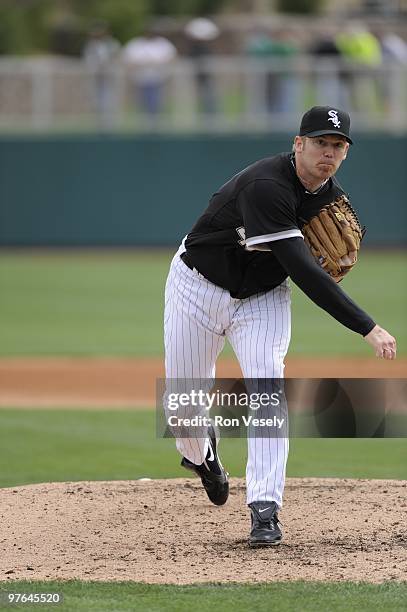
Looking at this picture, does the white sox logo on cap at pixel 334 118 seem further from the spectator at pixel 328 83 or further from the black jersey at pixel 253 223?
the spectator at pixel 328 83

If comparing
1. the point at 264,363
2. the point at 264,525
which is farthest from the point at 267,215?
the point at 264,525

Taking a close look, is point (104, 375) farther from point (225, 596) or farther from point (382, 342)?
point (225, 596)

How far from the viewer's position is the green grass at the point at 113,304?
12344 mm

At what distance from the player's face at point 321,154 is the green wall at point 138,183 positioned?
15273mm

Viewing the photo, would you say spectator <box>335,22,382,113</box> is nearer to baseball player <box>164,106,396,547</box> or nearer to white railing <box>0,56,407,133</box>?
white railing <box>0,56,407,133</box>

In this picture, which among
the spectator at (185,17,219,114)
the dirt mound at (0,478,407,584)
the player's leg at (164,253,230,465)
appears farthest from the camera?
the spectator at (185,17,219,114)

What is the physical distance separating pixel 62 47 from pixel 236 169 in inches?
402

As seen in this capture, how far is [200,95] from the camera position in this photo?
1925 cm

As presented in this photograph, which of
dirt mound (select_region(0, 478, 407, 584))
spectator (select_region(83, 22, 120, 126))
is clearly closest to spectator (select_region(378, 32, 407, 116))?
spectator (select_region(83, 22, 120, 126))

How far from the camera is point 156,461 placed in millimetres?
6965

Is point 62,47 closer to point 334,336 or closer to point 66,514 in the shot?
point 334,336

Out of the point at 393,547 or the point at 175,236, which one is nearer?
the point at 393,547

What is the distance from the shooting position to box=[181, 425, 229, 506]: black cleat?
17.4 ft

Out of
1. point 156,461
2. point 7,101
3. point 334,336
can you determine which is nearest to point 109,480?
point 156,461
